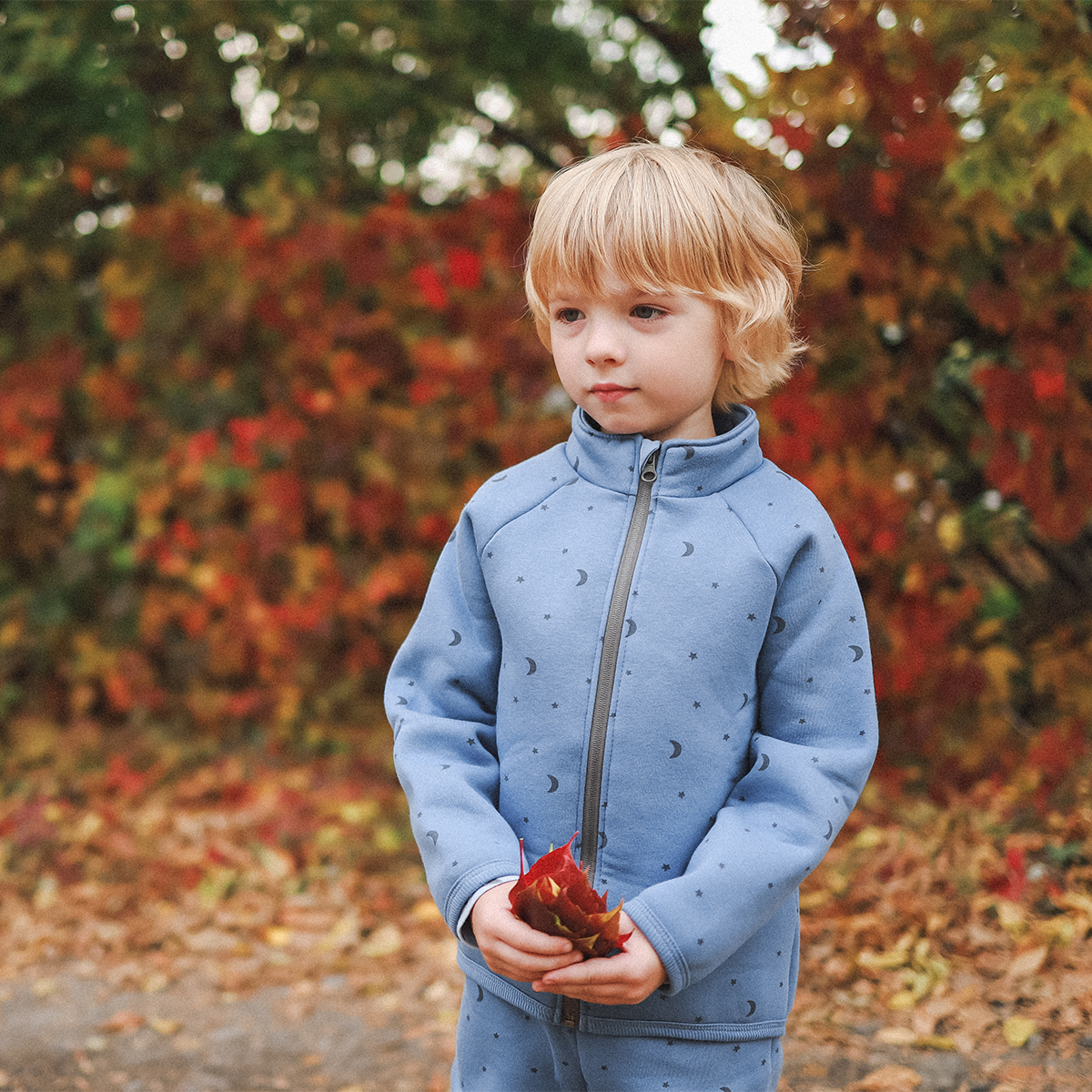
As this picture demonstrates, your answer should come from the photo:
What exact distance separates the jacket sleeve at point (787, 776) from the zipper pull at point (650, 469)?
20 cm

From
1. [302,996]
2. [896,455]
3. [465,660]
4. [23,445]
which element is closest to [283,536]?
[23,445]

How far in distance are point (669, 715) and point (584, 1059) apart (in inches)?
18.4

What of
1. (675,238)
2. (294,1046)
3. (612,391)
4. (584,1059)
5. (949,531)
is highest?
(675,238)

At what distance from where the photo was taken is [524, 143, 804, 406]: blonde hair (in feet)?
4.58

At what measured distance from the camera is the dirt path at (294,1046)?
251 cm

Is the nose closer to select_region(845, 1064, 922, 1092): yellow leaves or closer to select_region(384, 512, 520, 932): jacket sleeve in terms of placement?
select_region(384, 512, 520, 932): jacket sleeve

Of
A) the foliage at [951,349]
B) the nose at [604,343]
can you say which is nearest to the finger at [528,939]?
the nose at [604,343]

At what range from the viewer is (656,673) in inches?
55.6

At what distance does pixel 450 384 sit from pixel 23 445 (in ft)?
5.92

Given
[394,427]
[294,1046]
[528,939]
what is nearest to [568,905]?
[528,939]

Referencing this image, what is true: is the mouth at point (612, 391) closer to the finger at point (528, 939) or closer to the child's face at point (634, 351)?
the child's face at point (634, 351)

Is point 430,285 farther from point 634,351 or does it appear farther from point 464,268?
point 634,351

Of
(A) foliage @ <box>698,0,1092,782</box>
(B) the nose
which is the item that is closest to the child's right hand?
(B) the nose

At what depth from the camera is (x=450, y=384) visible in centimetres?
386
